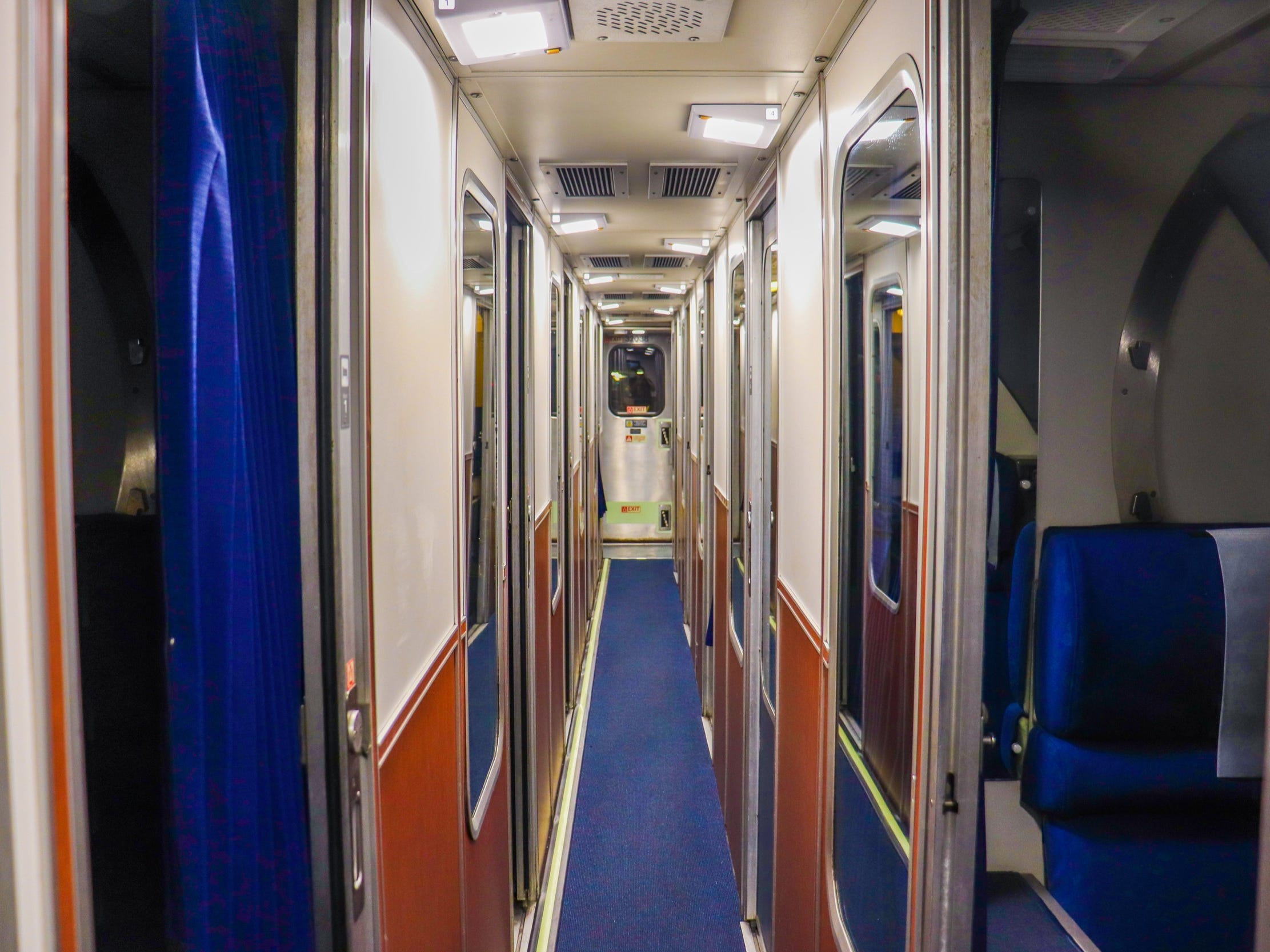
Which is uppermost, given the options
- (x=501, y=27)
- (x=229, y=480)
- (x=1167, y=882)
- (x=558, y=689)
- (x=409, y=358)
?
(x=501, y=27)

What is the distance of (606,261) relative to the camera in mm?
4738

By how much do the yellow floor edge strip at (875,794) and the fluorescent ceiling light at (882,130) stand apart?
1245mm

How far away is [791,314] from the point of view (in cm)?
217

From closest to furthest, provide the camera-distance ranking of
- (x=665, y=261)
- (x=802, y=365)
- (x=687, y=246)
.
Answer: (x=802, y=365), (x=687, y=246), (x=665, y=261)

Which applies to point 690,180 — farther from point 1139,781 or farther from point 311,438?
point 1139,781

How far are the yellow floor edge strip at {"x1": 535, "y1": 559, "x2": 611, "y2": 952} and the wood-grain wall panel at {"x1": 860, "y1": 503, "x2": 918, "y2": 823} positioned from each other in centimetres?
182

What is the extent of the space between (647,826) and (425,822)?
2.31 meters

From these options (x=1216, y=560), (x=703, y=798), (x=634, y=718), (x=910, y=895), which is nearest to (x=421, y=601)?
(x=910, y=895)

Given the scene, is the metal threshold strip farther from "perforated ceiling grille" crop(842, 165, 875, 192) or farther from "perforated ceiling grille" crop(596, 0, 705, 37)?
"perforated ceiling grille" crop(596, 0, 705, 37)

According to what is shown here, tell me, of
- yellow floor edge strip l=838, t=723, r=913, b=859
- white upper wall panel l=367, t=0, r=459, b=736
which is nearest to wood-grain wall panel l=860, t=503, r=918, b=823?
yellow floor edge strip l=838, t=723, r=913, b=859

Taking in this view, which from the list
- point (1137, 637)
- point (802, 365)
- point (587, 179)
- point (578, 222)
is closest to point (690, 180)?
point (587, 179)

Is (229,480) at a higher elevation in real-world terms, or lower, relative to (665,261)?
lower

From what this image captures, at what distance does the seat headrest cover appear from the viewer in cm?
190

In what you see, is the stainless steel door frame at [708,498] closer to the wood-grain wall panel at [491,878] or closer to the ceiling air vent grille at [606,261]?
the ceiling air vent grille at [606,261]
